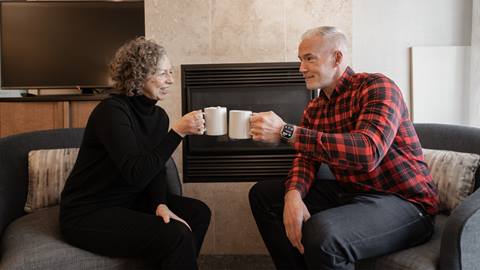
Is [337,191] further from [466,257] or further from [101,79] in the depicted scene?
[101,79]

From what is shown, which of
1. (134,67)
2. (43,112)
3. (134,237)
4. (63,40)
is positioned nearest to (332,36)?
(134,67)

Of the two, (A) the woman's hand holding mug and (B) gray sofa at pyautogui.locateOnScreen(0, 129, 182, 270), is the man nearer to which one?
(A) the woman's hand holding mug

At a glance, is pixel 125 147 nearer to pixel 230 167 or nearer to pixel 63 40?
pixel 230 167

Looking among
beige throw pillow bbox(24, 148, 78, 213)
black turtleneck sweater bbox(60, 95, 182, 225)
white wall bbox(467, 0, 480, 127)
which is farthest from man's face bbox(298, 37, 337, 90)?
white wall bbox(467, 0, 480, 127)

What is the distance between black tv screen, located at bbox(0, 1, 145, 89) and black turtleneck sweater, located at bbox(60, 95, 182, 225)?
1.60m

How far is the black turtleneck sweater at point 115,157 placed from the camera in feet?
4.53

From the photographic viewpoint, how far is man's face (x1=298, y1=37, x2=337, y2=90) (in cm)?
154

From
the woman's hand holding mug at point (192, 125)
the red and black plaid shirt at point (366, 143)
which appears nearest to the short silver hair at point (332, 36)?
the red and black plaid shirt at point (366, 143)

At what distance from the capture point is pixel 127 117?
1.44m

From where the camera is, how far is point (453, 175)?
1611 millimetres

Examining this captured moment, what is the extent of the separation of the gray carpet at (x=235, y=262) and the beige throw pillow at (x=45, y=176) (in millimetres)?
879

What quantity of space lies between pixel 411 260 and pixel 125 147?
956mm

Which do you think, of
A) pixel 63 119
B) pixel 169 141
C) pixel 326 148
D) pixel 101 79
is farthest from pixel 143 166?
pixel 101 79

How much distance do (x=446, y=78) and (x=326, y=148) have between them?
5.50 ft
